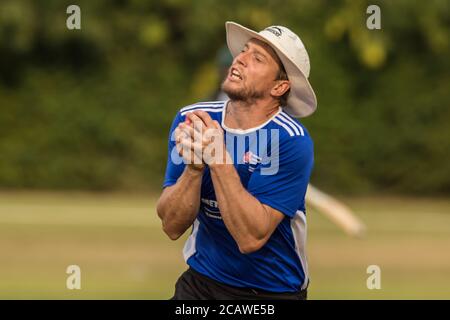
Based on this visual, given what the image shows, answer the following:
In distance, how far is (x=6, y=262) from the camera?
12969 millimetres

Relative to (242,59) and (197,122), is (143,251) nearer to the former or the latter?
(242,59)

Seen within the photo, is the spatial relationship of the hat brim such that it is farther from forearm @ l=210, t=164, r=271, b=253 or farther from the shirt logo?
forearm @ l=210, t=164, r=271, b=253

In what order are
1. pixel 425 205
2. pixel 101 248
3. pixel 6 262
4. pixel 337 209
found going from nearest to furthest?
pixel 6 262 → pixel 101 248 → pixel 337 209 → pixel 425 205

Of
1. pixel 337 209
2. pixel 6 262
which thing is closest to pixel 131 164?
pixel 337 209

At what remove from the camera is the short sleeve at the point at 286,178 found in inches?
233

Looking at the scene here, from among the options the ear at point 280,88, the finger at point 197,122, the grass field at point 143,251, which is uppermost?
the grass field at point 143,251

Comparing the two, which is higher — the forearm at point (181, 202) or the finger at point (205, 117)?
the finger at point (205, 117)

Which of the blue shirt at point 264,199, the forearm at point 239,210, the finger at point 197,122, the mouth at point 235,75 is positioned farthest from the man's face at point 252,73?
the forearm at point 239,210

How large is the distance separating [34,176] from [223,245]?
706 inches

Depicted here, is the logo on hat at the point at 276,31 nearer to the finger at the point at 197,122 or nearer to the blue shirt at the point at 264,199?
the blue shirt at the point at 264,199

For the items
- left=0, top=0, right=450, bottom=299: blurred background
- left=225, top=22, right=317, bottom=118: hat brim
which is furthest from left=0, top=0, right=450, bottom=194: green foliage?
left=225, top=22, right=317, bottom=118: hat brim

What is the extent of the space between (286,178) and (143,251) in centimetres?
851

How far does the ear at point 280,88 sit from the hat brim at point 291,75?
0.12 feet
